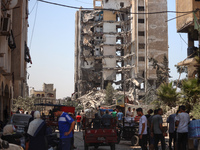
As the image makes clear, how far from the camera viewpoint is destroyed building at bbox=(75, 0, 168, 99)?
7638 cm

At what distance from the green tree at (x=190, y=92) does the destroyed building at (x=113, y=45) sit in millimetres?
47515

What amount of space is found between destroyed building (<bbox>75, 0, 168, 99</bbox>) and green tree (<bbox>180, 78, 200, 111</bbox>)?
47.5 metres

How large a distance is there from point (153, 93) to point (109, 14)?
33.9 meters

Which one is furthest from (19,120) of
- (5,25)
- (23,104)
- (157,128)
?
(23,104)

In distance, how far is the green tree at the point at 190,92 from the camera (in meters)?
25.4

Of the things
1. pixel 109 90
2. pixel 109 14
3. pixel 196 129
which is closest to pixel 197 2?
pixel 196 129

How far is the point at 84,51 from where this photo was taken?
8969 cm

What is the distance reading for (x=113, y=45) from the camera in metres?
88.0

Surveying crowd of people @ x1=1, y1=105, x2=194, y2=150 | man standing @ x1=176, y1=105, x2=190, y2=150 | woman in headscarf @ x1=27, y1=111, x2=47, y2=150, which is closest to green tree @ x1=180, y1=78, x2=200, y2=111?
crowd of people @ x1=1, y1=105, x2=194, y2=150

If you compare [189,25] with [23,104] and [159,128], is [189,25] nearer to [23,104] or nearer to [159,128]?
[159,128]

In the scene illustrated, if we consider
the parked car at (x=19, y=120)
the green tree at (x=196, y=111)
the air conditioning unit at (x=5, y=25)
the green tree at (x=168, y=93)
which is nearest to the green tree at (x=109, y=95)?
the green tree at (x=168, y=93)

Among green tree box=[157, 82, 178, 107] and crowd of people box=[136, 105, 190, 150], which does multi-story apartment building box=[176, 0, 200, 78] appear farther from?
crowd of people box=[136, 105, 190, 150]

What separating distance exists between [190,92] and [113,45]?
206 ft

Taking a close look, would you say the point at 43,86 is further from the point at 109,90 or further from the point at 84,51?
the point at 109,90
